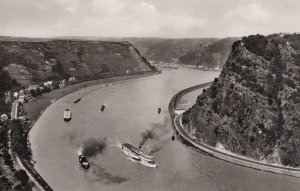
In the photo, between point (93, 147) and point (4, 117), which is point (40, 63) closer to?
point (4, 117)

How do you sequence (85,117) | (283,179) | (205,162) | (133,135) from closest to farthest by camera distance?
1. (283,179)
2. (205,162)
3. (133,135)
4. (85,117)

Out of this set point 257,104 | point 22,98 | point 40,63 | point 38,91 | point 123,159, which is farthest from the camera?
point 40,63

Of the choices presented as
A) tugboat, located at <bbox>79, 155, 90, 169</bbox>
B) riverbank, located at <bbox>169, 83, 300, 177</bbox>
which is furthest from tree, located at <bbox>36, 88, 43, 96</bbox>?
tugboat, located at <bbox>79, 155, 90, 169</bbox>

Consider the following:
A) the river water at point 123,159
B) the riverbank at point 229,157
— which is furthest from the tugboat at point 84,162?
the riverbank at point 229,157

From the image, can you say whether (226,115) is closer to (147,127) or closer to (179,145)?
(179,145)

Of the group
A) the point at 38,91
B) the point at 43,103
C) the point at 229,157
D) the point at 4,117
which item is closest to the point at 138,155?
the point at 229,157

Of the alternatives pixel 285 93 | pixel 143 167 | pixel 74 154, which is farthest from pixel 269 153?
pixel 74 154

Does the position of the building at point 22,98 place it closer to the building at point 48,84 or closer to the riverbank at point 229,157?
the building at point 48,84

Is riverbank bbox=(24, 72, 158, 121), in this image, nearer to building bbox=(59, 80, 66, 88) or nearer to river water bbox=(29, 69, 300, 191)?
building bbox=(59, 80, 66, 88)
